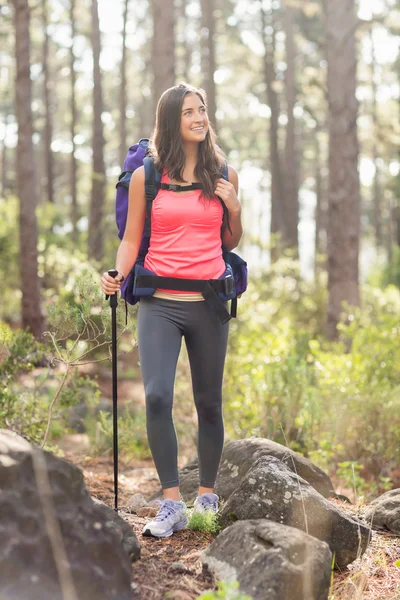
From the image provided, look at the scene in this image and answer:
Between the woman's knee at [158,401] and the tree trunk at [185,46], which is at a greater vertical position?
the tree trunk at [185,46]

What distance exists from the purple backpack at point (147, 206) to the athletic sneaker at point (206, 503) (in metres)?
0.95

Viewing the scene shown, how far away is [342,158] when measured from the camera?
10.3m

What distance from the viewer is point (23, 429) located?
5457 mm

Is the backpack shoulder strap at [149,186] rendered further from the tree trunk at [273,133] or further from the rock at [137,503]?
the tree trunk at [273,133]

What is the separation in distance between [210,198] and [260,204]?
183ft

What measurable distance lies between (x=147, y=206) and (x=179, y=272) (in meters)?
0.37

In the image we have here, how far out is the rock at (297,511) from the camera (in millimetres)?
3561

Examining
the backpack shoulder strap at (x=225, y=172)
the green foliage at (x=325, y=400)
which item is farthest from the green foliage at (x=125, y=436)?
the backpack shoulder strap at (x=225, y=172)

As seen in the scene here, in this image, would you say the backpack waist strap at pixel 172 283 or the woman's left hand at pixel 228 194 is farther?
the woman's left hand at pixel 228 194

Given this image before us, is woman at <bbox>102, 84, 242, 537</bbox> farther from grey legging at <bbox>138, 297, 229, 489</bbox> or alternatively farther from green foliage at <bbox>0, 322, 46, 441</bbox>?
green foliage at <bbox>0, 322, 46, 441</bbox>

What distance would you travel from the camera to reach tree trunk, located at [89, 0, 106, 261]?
55.1 ft

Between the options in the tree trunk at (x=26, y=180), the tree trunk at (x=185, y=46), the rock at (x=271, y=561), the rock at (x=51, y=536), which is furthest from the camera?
the tree trunk at (x=185, y=46)

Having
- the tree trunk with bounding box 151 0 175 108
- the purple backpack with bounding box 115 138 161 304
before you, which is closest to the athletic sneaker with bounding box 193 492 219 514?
the purple backpack with bounding box 115 138 161 304

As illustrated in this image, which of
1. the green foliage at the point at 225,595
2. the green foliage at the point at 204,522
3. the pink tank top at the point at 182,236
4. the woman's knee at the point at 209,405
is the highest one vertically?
the pink tank top at the point at 182,236
